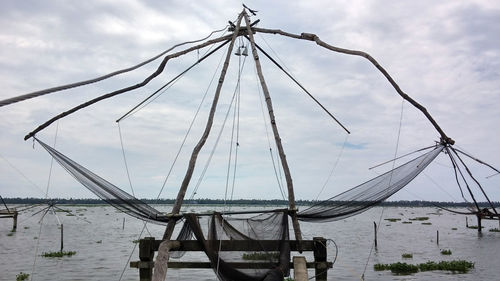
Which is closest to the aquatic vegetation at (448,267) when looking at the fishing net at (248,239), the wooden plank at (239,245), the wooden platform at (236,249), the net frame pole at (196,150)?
the wooden platform at (236,249)

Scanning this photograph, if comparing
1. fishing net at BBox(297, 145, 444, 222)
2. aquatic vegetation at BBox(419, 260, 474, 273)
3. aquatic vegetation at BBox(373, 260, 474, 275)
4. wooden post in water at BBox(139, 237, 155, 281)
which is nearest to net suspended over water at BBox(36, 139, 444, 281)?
fishing net at BBox(297, 145, 444, 222)

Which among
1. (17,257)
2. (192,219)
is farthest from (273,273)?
(17,257)

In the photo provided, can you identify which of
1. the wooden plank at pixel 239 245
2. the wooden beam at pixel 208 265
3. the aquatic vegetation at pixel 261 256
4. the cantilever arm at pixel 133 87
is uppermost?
the cantilever arm at pixel 133 87

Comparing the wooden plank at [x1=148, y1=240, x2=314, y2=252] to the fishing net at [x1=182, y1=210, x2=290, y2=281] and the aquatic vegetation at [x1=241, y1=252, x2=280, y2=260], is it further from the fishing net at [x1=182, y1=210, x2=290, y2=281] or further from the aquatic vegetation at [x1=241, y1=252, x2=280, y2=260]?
the aquatic vegetation at [x1=241, y1=252, x2=280, y2=260]

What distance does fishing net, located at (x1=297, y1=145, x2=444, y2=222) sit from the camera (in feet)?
35.3

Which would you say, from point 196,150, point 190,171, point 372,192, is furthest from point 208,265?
point 372,192

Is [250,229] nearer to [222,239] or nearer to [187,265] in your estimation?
[222,239]

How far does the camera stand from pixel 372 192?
35.7ft

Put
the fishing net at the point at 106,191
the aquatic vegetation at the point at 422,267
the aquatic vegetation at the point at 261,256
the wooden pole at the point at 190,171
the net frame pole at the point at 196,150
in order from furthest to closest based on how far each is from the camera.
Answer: the aquatic vegetation at the point at 422,267
the net frame pole at the point at 196,150
the aquatic vegetation at the point at 261,256
the wooden pole at the point at 190,171
the fishing net at the point at 106,191

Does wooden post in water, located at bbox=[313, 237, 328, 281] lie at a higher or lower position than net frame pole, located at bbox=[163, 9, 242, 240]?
lower

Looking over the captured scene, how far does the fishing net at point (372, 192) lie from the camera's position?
10.8m

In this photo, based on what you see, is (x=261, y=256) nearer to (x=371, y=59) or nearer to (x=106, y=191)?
(x=106, y=191)

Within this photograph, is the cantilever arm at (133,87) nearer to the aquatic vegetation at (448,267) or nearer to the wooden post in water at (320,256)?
the wooden post in water at (320,256)

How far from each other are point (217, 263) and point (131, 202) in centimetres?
239
